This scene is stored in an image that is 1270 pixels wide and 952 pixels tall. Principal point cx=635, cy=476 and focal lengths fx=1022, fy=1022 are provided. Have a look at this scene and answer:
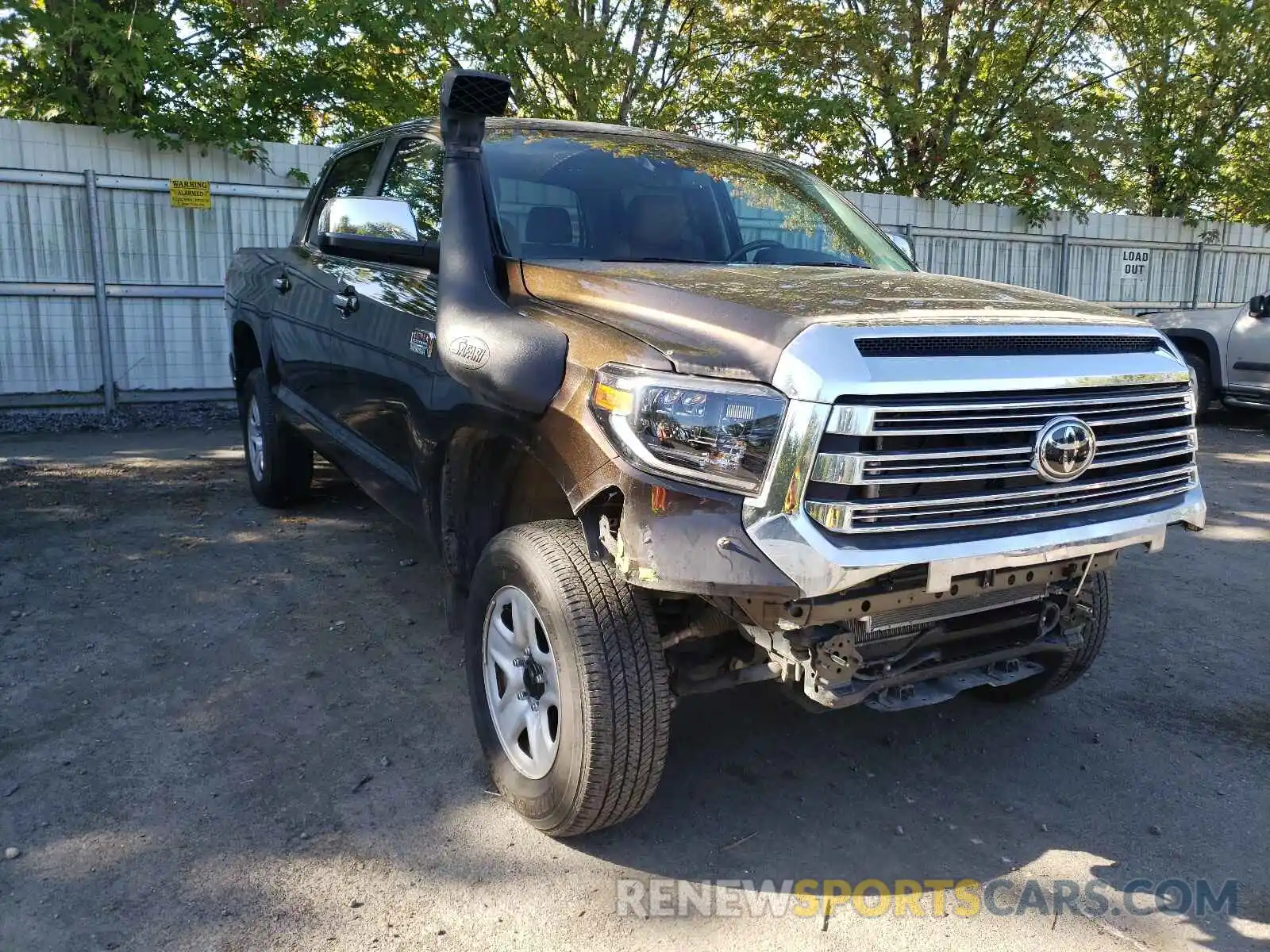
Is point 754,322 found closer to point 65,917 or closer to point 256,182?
point 65,917

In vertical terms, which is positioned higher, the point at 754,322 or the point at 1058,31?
the point at 1058,31

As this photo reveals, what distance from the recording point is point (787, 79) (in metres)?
12.8

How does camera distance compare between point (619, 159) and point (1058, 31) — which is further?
point (1058, 31)

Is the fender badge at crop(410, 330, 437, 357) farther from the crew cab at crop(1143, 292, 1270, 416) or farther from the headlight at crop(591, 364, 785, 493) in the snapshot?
the crew cab at crop(1143, 292, 1270, 416)

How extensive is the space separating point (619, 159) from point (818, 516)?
6.99 ft

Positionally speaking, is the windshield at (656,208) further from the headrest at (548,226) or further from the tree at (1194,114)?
the tree at (1194,114)

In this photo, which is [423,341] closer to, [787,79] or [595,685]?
[595,685]

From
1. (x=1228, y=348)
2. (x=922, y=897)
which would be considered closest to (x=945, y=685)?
(x=922, y=897)

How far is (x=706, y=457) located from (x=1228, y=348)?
9.24 m

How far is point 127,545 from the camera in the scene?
5.54m

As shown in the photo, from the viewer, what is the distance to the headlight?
7.89ft

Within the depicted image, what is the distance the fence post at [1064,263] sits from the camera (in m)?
13.6

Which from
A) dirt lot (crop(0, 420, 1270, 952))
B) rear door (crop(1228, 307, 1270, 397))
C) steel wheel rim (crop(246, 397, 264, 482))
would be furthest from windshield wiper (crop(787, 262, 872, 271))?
rear door (crop(1228, 307, 1270, 397))

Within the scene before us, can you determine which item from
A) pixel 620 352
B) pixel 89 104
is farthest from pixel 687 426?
pixel 89 104
